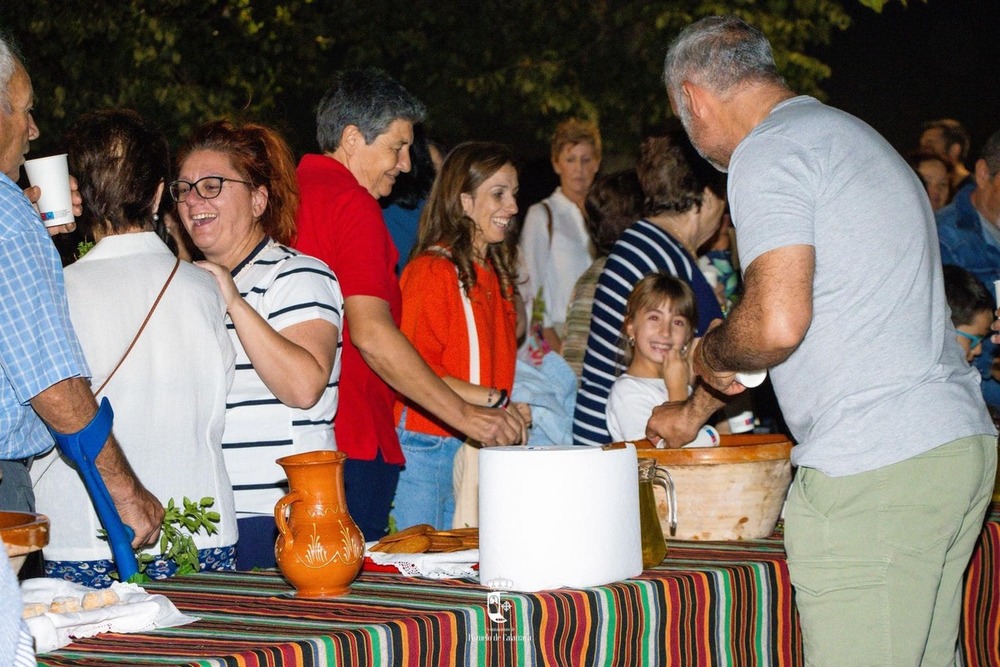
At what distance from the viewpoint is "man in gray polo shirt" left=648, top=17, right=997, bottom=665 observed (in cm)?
213

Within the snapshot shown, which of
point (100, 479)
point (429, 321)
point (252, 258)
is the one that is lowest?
point (100, 479)

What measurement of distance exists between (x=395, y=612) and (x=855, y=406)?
909 mm

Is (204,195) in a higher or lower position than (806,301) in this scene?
higher

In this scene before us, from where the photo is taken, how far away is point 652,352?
11.4 feet

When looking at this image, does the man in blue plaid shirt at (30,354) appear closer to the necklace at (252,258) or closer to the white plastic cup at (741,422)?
the necklace at (252,258)

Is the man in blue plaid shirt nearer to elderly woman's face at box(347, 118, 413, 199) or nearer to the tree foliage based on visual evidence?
elderly woman's face at box(347, 118, 413, 199)

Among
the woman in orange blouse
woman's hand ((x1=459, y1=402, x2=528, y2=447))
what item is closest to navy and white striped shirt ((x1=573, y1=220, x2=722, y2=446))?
the woman in orange blouse

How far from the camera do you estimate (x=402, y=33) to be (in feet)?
29.0

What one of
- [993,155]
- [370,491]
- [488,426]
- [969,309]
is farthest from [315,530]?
[993,155]

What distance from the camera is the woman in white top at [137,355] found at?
2.52 m

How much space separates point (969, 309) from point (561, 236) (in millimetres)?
2577

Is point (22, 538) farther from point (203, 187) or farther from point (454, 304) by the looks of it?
point (454, 304)

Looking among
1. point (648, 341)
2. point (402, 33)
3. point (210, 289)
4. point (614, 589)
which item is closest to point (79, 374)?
point (210, 289)

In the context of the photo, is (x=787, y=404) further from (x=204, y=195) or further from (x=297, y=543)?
(x=204, y=195)
